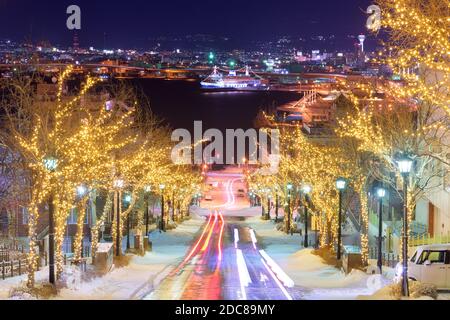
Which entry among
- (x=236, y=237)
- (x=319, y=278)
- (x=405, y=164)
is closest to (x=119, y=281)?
(x=319, y=278)

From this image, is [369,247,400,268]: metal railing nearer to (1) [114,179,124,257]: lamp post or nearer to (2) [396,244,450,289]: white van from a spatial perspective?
(2) [396,244,450,289]: white van

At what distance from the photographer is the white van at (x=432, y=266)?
67.3 ft

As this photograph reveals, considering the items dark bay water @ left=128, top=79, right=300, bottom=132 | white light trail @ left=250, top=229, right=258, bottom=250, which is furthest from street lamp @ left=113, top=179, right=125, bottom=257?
dark bay water @ left=128, top=79, right=300, bottom=132

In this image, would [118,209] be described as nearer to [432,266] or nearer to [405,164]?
[432,266]

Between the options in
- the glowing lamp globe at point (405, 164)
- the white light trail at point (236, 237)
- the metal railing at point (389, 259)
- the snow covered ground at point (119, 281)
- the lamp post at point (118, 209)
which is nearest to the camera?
the glowing lamp globe at point (405, 164)

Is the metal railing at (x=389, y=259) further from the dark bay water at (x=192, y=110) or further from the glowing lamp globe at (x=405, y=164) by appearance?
the dark bay water at (x=192, y=110)

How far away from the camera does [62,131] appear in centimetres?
2158

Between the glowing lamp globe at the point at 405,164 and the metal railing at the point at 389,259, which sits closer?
the glowing lamp globe at the point at 405,164

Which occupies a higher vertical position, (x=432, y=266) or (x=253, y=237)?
(x=432, y=266)

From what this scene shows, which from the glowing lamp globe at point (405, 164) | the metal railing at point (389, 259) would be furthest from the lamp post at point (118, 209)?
the glowing lamp globe at point (405, 164)

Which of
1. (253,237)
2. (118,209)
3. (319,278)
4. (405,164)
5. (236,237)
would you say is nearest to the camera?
(405,164)

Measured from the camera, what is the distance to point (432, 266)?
20734 millimetres

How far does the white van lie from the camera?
20.5m
